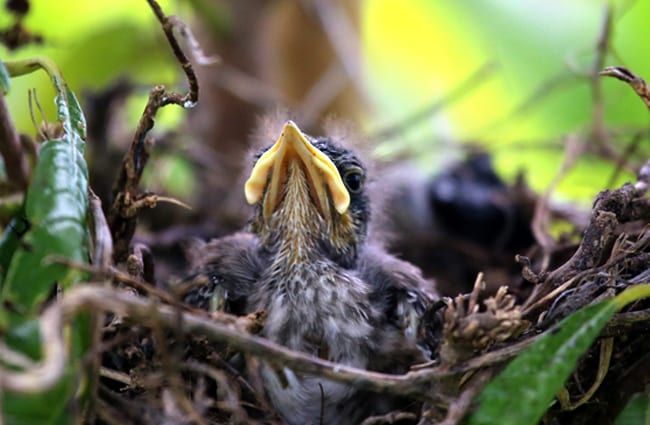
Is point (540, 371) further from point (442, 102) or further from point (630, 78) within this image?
point (442, 102)

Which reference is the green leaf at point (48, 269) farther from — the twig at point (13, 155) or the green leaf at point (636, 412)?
the green leaf at point (636, 412)

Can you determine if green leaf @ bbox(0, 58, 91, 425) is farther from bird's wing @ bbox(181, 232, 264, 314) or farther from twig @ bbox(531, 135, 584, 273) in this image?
twig @ bbox(531, 135, 584, 273)

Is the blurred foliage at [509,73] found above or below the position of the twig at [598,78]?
above

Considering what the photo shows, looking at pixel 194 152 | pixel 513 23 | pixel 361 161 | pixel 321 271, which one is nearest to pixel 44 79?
pixel 194 152

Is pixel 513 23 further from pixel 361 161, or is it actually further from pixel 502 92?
pixel 361 161

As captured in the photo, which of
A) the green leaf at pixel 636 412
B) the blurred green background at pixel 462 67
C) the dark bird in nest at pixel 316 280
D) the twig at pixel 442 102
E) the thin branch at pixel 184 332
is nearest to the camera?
the thin branch at pixel 184 332

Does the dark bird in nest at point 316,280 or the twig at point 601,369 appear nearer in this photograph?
the twig at point 601,369

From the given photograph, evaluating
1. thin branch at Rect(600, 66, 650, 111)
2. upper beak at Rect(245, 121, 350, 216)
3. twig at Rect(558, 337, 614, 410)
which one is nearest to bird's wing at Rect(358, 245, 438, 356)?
upper beak at Rect(245, 121, 350, 216)

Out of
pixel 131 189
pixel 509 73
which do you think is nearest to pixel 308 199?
pixel 131 189

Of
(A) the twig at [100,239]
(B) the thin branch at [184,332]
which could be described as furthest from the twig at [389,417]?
(A) the twig at [100,239]
